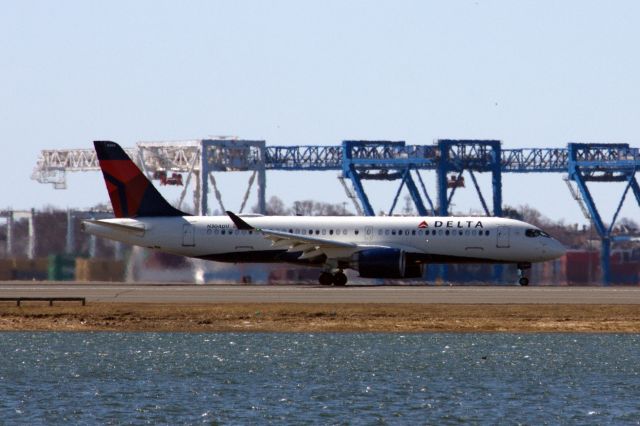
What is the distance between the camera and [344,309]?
57094 mm

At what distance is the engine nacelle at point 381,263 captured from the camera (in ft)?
241

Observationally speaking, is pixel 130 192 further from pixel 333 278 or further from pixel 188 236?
pixel 333 278

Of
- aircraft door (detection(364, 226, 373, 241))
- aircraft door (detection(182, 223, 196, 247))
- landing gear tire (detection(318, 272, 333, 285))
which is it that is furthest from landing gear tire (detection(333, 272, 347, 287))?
aircraft door (detection(182, 223, 196, 247))

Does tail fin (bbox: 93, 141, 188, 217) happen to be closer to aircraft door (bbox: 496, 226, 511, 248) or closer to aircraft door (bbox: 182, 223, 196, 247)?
aircraft door (bbox: 182, 223, 196, 247)

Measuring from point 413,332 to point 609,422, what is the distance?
19.9 m

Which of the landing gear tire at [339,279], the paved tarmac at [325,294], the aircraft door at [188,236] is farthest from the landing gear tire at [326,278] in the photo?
the aircraft door at [188,236]

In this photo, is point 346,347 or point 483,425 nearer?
point 483,425

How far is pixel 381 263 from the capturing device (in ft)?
241

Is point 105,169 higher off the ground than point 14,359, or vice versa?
point 105,169

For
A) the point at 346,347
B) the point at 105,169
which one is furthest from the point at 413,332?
the point at 105,169

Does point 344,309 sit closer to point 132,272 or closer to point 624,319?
point 624,319

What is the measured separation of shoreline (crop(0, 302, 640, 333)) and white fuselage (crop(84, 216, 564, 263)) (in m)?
15.8

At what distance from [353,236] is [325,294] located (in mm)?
9825

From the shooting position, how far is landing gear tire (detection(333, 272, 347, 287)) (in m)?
76.2
